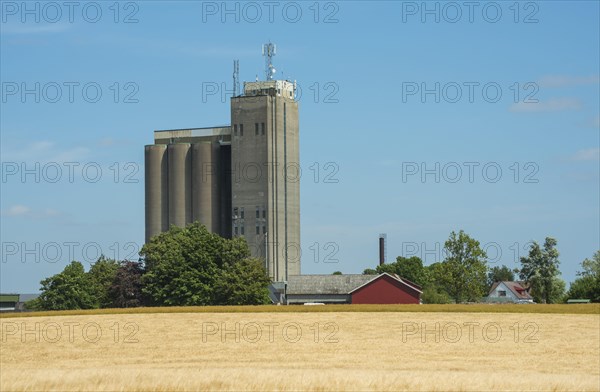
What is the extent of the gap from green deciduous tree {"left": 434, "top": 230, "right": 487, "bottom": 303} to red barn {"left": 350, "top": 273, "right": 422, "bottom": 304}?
38.0 feet

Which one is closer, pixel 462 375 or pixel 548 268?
pixel 462 375

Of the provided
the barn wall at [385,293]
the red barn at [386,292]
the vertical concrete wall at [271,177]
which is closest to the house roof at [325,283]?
the red barn at [386,292]

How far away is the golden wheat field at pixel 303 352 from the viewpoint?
31984mm

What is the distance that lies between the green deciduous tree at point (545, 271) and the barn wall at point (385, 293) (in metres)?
15.5

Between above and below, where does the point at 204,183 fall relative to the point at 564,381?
above

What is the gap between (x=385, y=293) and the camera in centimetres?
14325

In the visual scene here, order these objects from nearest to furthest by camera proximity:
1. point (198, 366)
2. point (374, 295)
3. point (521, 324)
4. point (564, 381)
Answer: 1. point (564, 381)
2. point (198, 366)
3. point (521, 324)
4. point (374, 295)

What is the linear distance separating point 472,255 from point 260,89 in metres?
81.8

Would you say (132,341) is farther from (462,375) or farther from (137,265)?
(137,265)

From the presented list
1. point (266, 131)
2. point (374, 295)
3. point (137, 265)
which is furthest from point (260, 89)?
point (137, 265)

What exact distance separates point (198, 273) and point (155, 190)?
85407mm

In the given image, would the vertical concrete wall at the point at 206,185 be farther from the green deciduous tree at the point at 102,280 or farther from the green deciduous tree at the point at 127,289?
the green deciduous tree at the point at 127,289

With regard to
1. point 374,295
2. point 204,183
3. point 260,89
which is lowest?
point 374,295

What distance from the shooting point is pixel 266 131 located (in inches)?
7485
